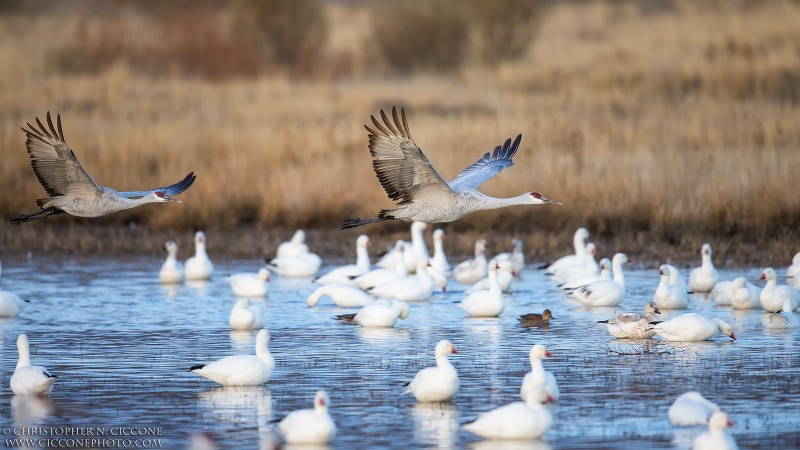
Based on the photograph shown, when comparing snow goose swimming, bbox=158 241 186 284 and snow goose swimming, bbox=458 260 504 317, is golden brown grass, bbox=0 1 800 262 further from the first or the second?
snow goose swimming, bbox=458 260 504 317

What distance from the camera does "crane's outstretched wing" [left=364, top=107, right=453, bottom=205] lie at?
9.66 metres

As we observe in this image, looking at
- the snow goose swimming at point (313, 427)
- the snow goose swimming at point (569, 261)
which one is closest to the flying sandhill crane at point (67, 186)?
the snow goose swimming at point (313, 427)

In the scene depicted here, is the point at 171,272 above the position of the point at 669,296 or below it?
above

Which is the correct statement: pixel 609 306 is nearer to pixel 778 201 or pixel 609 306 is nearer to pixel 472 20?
pixel 778 201

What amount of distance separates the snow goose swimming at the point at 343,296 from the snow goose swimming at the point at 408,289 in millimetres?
387

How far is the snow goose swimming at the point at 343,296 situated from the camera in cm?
1281

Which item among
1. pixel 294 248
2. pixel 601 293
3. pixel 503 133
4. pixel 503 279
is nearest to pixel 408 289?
A: pixel 503 279

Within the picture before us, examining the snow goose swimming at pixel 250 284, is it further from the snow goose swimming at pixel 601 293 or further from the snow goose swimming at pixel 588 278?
the snow goose swimming at pixel 601 293

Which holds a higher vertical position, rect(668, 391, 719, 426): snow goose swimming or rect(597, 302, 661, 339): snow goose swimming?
rect(597, 302, 661, 339): snow goose swimming

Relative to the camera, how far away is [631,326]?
415 inches

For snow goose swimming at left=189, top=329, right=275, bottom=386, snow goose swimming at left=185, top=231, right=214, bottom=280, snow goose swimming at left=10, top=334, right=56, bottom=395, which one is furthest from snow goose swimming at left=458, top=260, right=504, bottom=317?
snow goose swimming at left=10, top=334, right=56, bottom=395

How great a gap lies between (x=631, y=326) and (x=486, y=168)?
8.23 ft

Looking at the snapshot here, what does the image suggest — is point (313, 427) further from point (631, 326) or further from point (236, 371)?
point (631, 326)

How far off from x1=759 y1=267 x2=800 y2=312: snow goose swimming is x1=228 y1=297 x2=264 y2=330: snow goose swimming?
505 cm
